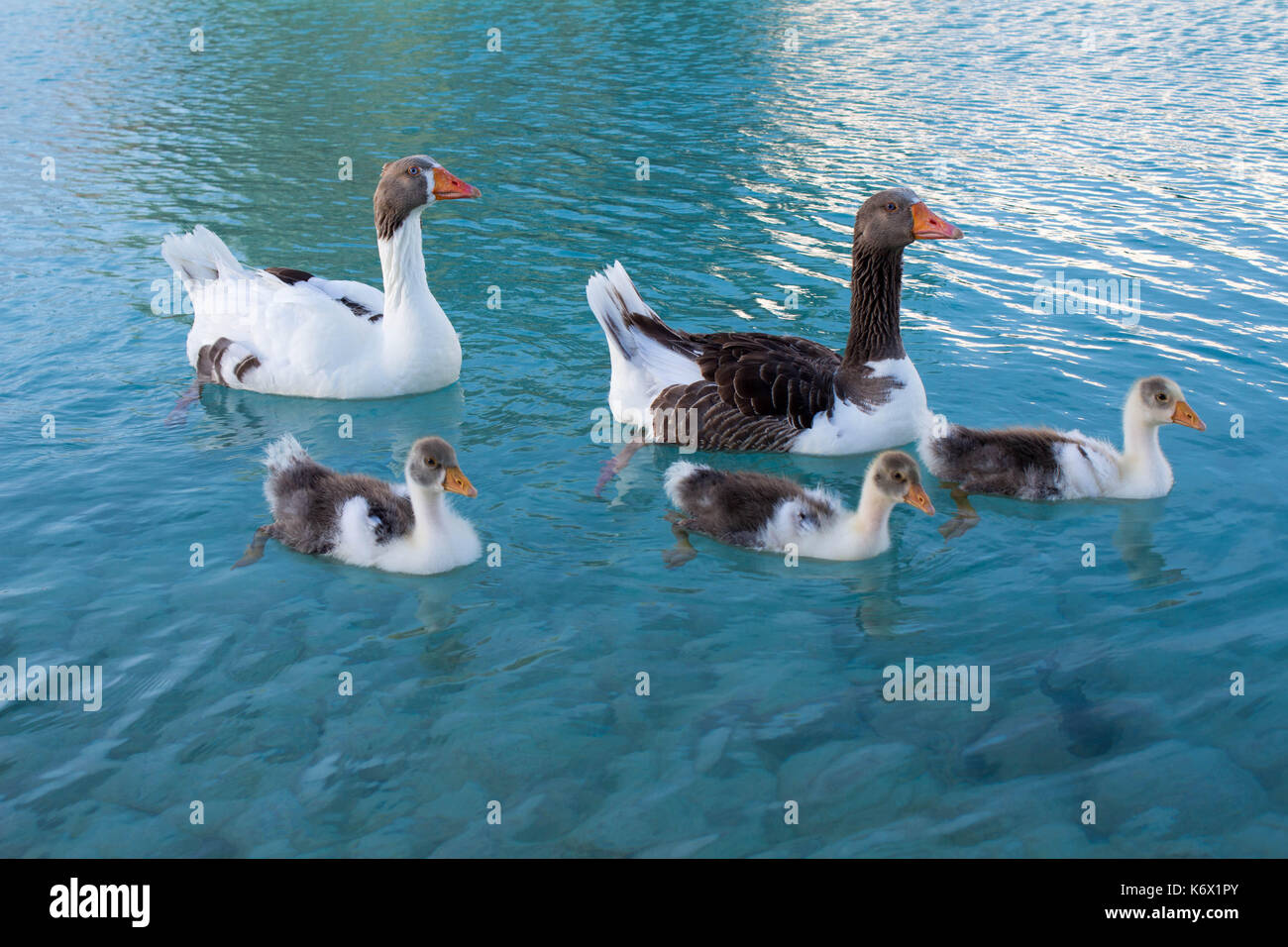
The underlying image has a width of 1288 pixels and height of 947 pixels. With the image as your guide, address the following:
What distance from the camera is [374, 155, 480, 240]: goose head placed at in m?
10.5

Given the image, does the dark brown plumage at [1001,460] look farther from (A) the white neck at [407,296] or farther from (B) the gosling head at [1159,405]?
(A) the white neck at [407,296]

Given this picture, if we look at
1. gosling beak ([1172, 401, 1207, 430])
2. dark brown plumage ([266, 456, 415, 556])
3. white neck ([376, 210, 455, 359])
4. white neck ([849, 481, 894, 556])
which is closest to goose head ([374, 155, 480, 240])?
white neck ([376, 210, 455, 359])

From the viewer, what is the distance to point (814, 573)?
8102 mm

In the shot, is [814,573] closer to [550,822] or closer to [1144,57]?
[550,822]

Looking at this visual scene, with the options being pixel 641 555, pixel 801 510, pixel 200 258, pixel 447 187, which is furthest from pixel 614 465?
pixel 200 258

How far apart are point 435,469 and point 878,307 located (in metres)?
4.29

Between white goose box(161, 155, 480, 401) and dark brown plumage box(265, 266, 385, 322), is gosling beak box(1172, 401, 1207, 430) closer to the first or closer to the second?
white goose box(161, 155, 480, 401)

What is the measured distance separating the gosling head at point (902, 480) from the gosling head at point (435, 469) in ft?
9.27

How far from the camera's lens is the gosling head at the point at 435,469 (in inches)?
298

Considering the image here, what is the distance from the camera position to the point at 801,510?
7980 mm

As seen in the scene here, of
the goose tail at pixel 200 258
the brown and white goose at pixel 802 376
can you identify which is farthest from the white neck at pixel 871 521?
the goose tail at pixel 200 258
